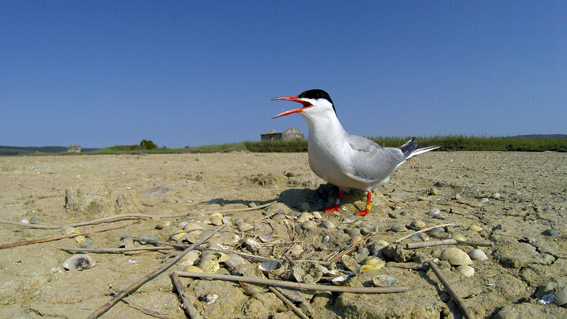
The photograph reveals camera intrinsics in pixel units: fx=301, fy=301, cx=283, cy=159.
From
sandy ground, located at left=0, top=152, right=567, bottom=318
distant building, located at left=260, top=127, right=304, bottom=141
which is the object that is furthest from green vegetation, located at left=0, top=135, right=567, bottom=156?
sandy ground, located at left=0, top=152, right=567, bottom=318

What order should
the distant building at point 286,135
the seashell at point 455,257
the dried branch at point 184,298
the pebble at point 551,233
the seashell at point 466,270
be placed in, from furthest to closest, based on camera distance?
the distant building at point 286,135, the pebble at point 551,233, the seashell at point 455,257, the seashell at point 466,270, the dried branch at point 184,298

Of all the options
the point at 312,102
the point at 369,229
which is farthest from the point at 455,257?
the point at 312,102

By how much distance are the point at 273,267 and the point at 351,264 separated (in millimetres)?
544

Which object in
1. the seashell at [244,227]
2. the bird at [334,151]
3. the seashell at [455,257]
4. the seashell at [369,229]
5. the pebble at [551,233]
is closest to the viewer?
the seashell at [455,257]

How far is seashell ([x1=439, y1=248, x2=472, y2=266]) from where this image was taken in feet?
6.59

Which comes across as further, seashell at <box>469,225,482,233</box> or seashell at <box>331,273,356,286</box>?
seashell at <box>469,225,482,233</box>

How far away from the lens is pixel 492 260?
205 centimetres

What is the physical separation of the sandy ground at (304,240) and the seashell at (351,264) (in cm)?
10

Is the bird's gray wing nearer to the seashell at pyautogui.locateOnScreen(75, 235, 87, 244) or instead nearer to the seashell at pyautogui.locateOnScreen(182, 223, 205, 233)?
the seashell at pyautogui.locateOnScreen(182, 223, 205, 233)

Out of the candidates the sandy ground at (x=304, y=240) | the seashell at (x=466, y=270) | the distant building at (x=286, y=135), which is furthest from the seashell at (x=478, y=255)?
the distant building at (x=286, y=135)

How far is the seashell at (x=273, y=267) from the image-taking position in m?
2.09

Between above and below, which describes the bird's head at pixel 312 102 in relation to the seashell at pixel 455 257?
above

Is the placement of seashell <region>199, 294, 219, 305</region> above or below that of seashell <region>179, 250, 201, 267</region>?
below

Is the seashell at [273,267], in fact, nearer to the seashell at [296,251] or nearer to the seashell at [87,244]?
the seashell at [296,251]
